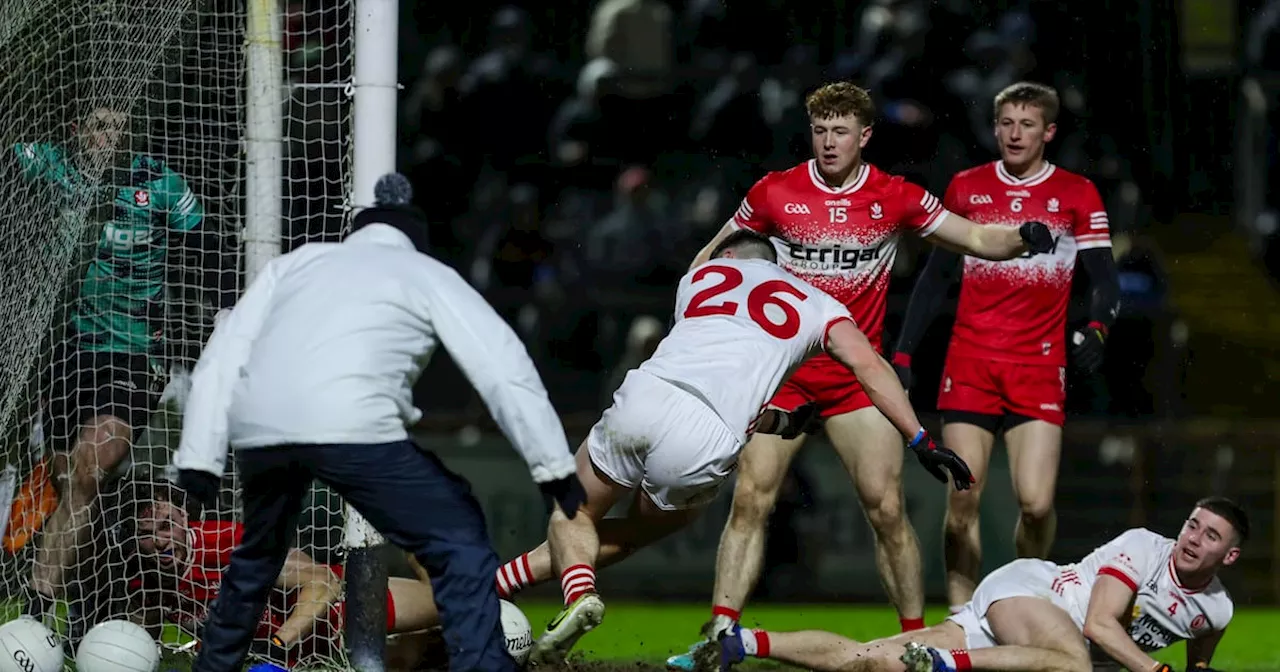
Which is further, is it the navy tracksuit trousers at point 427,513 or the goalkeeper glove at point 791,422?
the goalkeeper glove at point 791,422

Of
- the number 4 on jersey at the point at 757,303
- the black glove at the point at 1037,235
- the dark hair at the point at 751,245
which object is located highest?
the black glove at the point at 1037,235

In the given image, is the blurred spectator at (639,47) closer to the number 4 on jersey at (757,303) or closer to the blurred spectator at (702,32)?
the blurred spectator at (702,32)

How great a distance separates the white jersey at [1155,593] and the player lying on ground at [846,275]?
27.5 inches

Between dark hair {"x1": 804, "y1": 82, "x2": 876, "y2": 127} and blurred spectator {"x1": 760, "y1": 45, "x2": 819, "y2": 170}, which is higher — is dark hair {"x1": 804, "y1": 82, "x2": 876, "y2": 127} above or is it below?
below

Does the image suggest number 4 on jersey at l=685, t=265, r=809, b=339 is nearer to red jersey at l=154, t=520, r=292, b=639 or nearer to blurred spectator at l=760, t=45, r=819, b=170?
red jersey at l=154, t=520, r=292, b=639

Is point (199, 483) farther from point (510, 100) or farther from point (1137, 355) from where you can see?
point (1137, 355)

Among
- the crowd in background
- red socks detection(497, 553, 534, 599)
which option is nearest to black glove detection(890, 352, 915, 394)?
red socks detection(497, 553, 534, 599)

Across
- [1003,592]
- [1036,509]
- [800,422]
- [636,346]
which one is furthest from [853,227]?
[636,346]

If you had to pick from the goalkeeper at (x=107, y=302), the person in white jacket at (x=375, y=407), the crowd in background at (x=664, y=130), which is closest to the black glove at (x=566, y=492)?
the person in white jacket at (x=375, y=407)

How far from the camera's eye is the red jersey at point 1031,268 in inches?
317

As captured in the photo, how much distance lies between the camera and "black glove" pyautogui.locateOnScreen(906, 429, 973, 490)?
6.33m

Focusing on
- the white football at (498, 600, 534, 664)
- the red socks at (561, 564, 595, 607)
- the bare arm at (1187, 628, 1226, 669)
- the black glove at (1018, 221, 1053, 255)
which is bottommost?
the bare arm at (1187, 628, 1226, 669)

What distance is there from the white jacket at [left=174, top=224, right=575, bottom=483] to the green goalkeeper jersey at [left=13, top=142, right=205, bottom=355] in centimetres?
227

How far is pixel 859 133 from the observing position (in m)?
7.62
